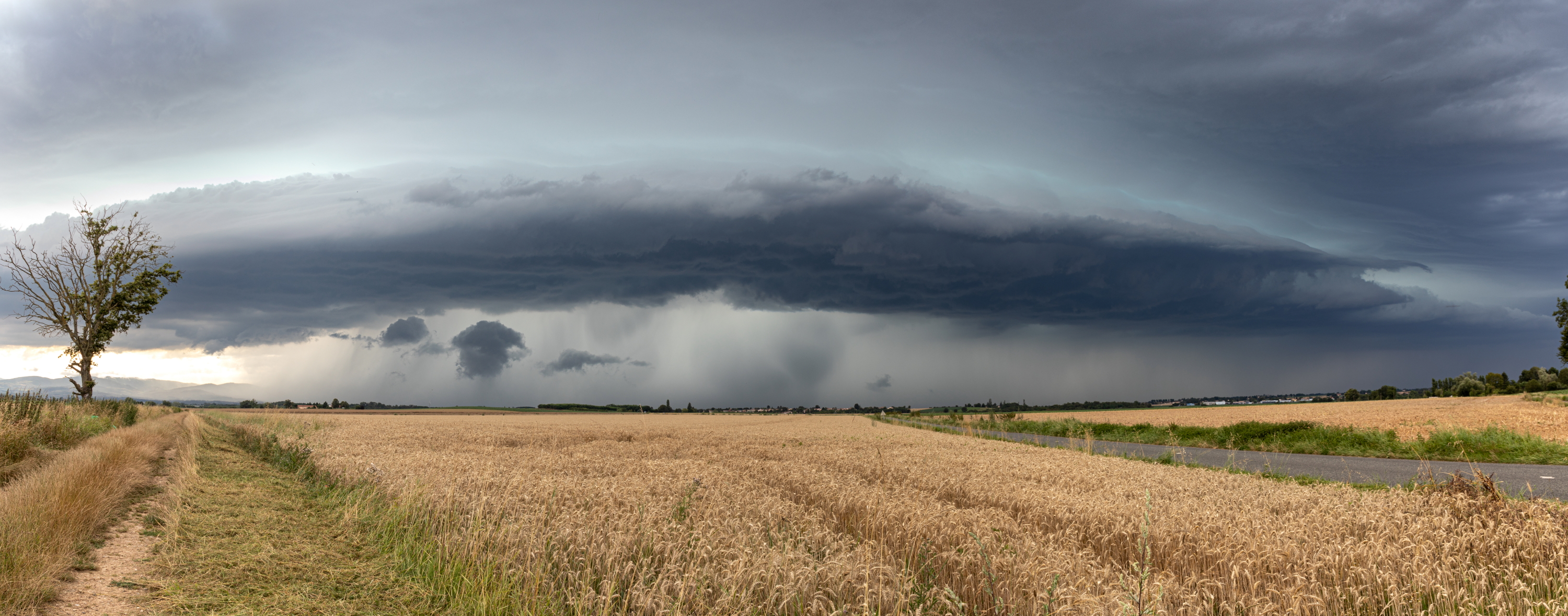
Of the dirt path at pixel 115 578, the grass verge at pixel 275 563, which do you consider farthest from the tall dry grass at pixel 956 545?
the dirt path at pixel 115 578

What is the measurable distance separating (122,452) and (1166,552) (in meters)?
24.4

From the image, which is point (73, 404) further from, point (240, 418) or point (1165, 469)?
point (1165, 469)

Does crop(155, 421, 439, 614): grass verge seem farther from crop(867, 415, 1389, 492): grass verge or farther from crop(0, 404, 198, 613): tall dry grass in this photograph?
crop(867, 415, 1389, 492): grass verge

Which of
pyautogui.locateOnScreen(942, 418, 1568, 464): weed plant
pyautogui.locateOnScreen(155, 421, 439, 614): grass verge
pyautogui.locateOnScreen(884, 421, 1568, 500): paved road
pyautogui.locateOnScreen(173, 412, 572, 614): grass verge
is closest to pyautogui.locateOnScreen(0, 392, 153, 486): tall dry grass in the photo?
pyautogui.locateOnScreen(155, 421, 439, 614): grass verge

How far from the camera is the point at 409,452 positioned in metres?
18.4

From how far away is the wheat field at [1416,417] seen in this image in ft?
104

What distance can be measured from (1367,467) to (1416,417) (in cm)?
2853

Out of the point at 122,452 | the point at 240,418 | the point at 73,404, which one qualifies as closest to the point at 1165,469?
the point at 122,452

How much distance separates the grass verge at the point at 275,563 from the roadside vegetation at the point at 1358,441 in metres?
27.0

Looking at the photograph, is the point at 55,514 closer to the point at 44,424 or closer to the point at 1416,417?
the point at 44,424

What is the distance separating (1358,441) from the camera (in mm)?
30047

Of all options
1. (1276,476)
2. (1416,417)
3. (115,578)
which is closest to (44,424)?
(115,578)

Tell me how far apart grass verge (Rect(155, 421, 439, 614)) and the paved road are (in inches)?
748

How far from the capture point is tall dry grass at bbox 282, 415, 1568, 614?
18.0ft
